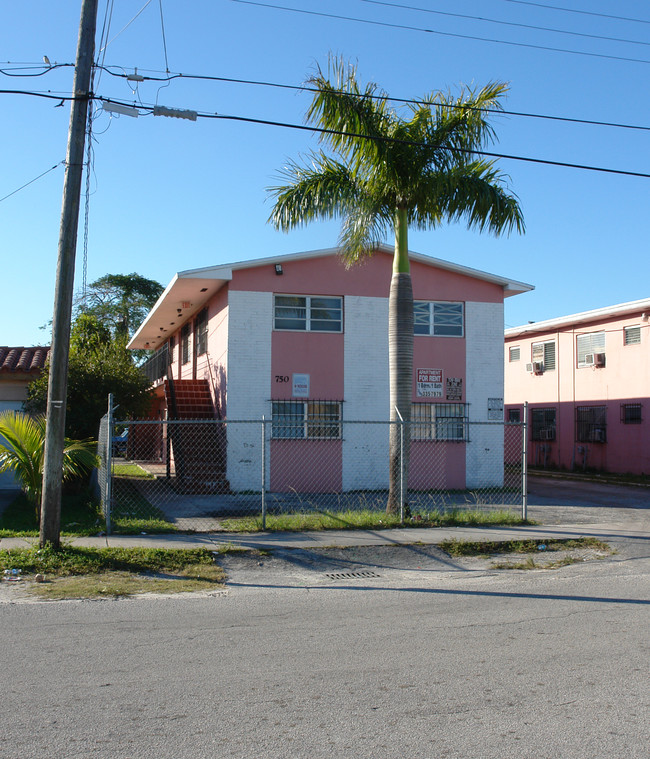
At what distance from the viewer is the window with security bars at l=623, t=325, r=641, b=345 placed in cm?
2442

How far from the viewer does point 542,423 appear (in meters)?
29.2

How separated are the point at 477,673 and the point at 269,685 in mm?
1487

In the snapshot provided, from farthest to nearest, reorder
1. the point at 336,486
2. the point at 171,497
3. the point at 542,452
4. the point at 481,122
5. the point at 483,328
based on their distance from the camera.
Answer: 1. the point at 542,452
2. the point at 483,328
3. the point at 336,486
4. the point at 171,497
5. the point at 481,122

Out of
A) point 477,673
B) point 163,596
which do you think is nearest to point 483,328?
point 163,596

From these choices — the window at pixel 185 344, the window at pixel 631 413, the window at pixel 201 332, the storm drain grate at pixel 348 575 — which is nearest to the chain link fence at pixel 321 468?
the window at pixel 201 332

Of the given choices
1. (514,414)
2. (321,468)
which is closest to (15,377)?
(321,468)

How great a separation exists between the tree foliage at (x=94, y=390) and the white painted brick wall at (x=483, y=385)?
8.20 m

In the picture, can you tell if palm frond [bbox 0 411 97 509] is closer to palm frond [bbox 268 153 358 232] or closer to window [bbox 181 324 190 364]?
palm frond [bbox 268 153 358 232]

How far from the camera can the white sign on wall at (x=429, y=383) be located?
18078 millimetres

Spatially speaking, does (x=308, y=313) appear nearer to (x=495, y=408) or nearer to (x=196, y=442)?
(x=196, y=442)

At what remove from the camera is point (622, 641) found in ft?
19.5

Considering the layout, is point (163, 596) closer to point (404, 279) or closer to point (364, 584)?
point (364, 584)

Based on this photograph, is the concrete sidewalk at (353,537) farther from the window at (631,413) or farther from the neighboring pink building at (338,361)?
the window at (631,413)

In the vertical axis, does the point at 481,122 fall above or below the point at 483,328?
above
